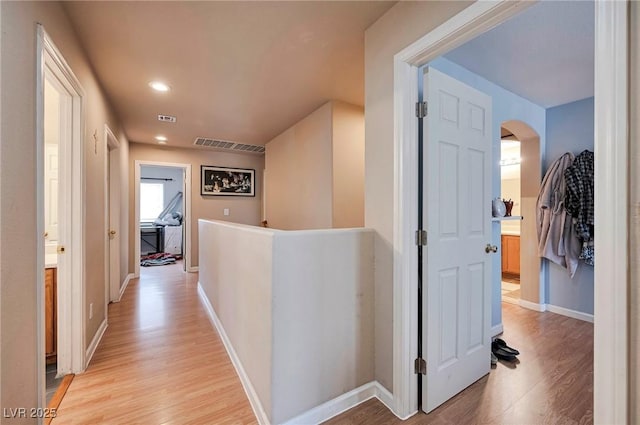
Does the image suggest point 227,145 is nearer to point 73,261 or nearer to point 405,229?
point 73,261

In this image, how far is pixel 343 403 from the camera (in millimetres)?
1604

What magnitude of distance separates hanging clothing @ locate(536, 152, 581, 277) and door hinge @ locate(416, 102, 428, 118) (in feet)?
8.36

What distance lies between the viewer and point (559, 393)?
5.82ft

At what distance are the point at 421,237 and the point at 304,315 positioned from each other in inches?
31.6

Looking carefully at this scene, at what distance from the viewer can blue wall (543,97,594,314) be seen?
118 inches

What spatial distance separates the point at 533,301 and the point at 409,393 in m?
2.69

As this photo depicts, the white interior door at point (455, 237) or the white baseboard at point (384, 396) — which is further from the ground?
the white interior door at point (455, 237)

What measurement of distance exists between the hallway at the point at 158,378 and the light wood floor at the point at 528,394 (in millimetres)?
805

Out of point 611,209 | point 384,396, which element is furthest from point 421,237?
point 384,396

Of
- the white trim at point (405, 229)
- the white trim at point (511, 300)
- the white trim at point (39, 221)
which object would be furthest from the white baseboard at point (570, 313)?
the white trim at point (39, 221)

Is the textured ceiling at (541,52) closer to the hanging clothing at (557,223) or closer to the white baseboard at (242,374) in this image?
the hanging clothing at (557,223)

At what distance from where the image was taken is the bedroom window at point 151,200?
25.5 feet

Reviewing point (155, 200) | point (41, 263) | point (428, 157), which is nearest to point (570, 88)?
point (428, 157)

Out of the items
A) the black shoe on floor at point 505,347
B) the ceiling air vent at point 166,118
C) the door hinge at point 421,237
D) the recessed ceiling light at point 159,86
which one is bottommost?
the black shoe on floor at point 505,347
